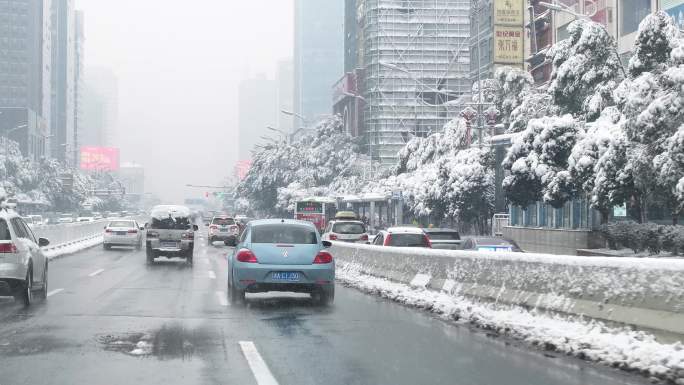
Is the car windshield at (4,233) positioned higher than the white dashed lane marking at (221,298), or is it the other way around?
the car windshield at (4,233)

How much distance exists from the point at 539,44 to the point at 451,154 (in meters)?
17.5

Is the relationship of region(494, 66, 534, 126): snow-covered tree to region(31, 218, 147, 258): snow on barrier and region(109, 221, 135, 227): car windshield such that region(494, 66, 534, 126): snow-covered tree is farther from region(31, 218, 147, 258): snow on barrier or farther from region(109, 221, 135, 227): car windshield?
region(31, 218, 147, 258): snow on barrier

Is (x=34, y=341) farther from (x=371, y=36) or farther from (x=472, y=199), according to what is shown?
(x=371, y=36)

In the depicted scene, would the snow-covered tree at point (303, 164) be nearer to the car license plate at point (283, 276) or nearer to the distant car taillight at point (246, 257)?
the distant car taillight at point (246, 257)

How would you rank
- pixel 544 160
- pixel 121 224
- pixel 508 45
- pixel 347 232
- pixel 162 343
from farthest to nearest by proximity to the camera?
pixel 508 45 < pixel 121 224 < pixel 544 160 < pixel 347 232 < pixel 162 343

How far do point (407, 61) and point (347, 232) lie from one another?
9568 centimetres

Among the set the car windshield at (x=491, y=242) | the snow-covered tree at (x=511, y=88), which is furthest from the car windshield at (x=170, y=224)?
the snow-covered tree at (x=511, y=88)

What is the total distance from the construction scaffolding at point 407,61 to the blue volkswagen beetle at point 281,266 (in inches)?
4255

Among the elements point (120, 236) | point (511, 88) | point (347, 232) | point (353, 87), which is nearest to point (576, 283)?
point (347, 232)

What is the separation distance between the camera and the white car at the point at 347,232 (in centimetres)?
3401

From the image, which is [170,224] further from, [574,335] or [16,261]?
[574,335]

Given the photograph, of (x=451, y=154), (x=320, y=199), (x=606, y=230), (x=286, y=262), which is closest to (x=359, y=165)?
(x=320, y=199)

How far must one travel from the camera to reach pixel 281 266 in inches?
631

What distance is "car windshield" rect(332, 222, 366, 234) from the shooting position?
112ft
